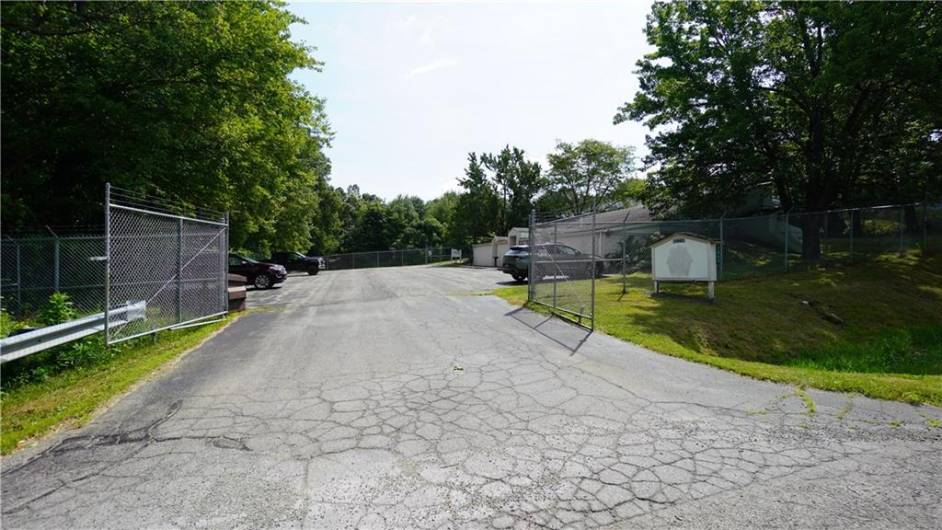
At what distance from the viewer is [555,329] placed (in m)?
8.30

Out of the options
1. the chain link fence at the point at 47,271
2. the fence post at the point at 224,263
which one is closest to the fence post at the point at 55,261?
the chain link fence at the point at 47,271

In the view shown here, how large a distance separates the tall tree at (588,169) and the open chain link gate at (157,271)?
4145 centimetres

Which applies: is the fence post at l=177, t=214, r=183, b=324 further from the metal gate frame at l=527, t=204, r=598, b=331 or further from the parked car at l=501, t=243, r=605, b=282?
the parked car at l=501, t=243, r=605, b=282

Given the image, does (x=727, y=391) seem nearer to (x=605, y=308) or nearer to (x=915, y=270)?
(x=605, y=308)

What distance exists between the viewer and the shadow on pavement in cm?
725

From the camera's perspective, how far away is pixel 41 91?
9.86 meters

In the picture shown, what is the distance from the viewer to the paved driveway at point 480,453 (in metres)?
2.70

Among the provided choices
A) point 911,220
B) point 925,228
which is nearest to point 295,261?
point 911,220

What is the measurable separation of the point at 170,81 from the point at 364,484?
11204mm

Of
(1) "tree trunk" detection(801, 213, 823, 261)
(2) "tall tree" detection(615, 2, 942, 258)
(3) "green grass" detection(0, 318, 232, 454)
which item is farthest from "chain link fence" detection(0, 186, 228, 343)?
(1) "tree trunk" detection(801, 213, 823, 261)

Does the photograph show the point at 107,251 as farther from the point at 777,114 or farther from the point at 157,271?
the point at 777,114

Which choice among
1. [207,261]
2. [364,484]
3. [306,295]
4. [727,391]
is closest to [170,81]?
[207,261]

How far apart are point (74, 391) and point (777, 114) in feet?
77.8

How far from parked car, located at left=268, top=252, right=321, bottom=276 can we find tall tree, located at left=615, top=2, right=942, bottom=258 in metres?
23.7
